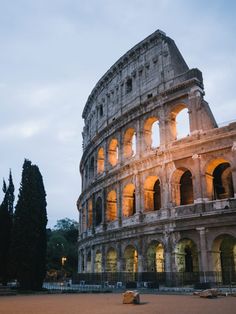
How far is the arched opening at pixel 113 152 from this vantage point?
93.5 ft

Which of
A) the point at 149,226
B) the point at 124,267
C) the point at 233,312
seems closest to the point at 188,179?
the point at 149,226

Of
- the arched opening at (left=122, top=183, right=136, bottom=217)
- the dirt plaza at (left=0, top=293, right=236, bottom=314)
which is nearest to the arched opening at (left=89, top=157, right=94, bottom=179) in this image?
the arched opening at (left=122, top=183, right=136, bottom=217)

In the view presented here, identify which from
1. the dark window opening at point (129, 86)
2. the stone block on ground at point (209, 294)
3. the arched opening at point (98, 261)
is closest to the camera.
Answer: the stone block on ground at point (209, 294)

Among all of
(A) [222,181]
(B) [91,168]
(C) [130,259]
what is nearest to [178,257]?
(C) [130,259]

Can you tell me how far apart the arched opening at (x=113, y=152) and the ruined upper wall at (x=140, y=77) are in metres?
1.75

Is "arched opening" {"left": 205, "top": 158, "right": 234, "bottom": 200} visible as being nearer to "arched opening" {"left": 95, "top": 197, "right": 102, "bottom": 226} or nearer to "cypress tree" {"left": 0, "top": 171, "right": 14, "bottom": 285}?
"arched opening" {"left": 95, "top": 197, "right": 102, "bottom": 226}

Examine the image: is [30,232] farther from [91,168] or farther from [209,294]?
[91,168]

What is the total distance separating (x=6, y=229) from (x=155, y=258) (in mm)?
9098

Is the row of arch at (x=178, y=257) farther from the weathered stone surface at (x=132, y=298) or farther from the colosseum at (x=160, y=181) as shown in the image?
the weathered stone surface at (x=132, y=298)

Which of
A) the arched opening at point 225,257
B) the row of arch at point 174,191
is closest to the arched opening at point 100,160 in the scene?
the row of arch at point 174,191

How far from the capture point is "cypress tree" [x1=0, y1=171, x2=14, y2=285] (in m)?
21.3

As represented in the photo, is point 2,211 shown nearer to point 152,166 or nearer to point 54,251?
point 152,166

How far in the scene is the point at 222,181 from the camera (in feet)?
73.9

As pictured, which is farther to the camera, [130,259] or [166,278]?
[130,259]
